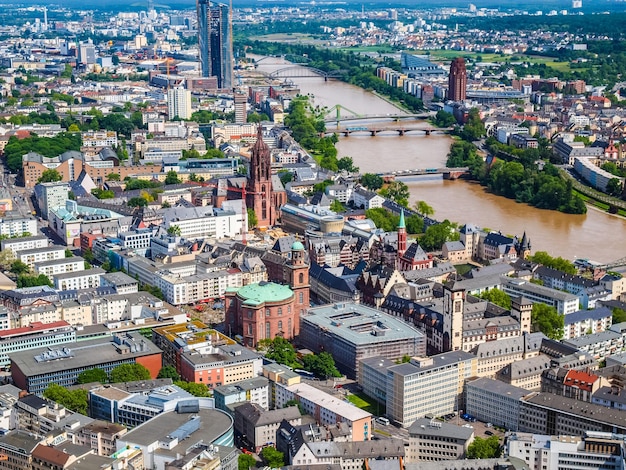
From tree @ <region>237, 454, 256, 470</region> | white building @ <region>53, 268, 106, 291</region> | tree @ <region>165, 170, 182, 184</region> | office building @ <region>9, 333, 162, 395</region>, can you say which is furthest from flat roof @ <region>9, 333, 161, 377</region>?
tree @ <region>165, 170, 182, 184</region>

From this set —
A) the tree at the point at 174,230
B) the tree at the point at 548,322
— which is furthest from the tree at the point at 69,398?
the tree at the point at 174,230

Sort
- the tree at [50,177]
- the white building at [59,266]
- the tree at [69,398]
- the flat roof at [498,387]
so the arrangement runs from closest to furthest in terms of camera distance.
→ the tree at [69,398]
the flat roof at [498,387]
the white building at [59,266]
the tree at [50,177]

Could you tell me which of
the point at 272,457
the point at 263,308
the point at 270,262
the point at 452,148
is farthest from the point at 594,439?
the point at 452,148

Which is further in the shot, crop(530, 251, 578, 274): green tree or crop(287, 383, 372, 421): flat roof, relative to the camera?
crop(530, 251, 578, 274): green tree

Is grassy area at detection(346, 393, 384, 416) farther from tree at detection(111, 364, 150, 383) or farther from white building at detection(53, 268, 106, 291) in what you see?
white building at detection(53, 268, 106, 291)

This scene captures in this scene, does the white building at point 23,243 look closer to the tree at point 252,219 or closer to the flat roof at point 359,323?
the tree at point 252,219

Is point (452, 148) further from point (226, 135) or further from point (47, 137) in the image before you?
point (47, 137)
